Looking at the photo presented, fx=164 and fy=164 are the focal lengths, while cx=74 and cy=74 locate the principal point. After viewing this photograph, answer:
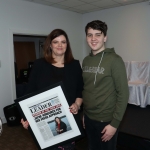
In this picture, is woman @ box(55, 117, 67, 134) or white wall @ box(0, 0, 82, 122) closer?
woman @ box(55, 117, 67, 134)

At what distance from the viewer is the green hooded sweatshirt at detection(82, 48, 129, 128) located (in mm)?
1145

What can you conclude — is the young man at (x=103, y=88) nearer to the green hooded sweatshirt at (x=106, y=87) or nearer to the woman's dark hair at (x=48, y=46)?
the green hooded sweatshirt at (x=106, y=87)

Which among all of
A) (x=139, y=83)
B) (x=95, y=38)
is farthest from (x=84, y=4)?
(x=95, y=38)

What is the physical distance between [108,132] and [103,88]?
12.4 inches

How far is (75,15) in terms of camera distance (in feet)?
15.5

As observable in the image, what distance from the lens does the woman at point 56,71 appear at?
1.19 metres

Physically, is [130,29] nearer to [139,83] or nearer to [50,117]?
[139,83]

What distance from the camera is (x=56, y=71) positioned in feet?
4.00

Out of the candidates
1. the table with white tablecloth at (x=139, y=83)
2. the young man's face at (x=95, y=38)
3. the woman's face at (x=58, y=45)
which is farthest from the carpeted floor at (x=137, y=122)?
the woman's face at (x=58, y=45)

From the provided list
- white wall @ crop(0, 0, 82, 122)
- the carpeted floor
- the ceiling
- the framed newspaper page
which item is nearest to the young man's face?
the framed newspaper page

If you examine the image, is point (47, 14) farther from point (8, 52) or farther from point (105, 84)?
point (105, 84)

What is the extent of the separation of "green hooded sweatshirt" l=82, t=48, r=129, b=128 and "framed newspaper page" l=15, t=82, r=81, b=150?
21cm

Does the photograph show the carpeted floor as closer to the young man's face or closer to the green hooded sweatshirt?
the green hooded sweatshirt

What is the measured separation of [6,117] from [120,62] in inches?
113
